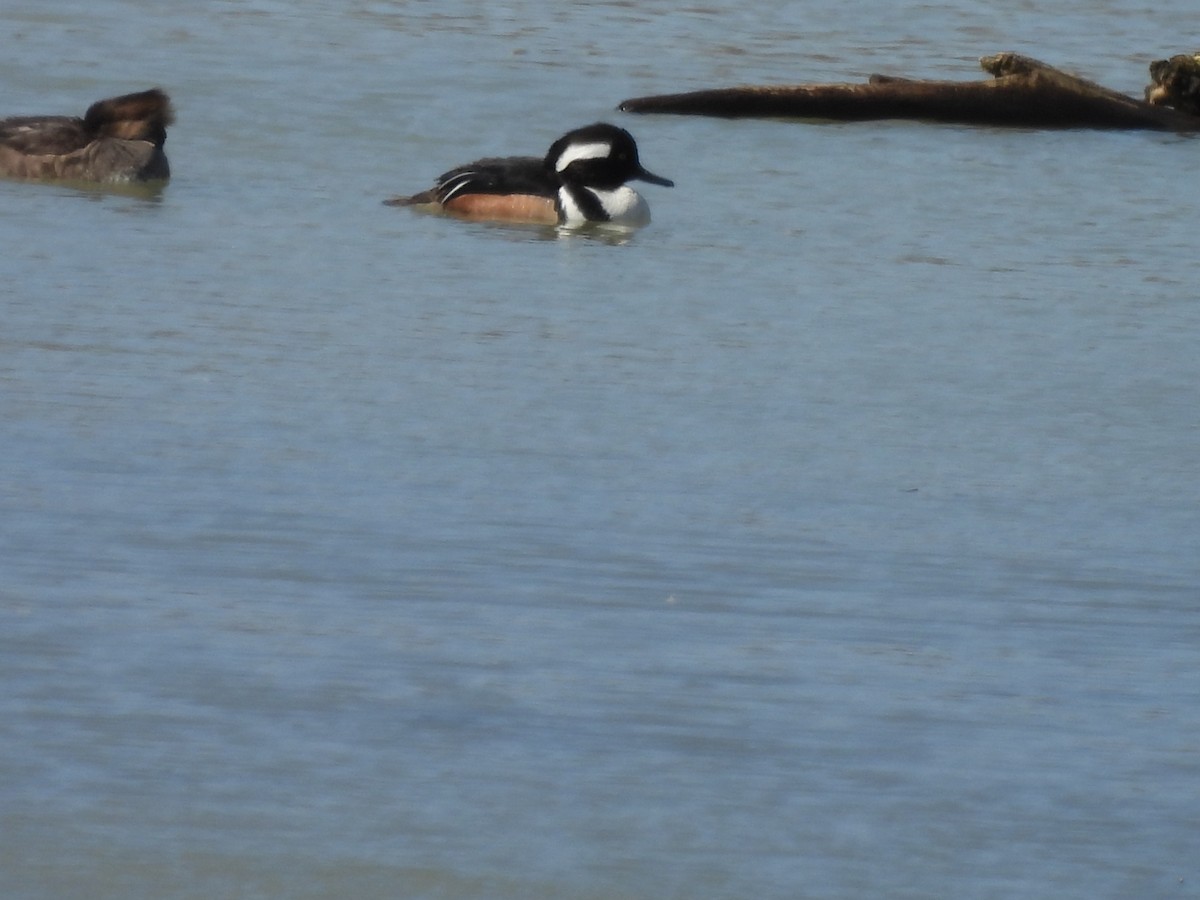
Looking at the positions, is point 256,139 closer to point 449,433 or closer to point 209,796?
point 449,433

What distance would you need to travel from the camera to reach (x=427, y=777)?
172 inches

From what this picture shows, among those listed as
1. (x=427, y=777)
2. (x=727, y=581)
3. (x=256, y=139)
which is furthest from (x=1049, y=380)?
(x=256, y=139)

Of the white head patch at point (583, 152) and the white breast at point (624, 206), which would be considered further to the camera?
the white head patch at point (583, 152)

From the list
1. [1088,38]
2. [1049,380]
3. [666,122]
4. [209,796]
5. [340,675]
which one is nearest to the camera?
[209,796]

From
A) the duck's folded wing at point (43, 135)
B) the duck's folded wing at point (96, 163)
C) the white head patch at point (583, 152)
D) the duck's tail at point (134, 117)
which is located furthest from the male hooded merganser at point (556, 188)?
the duck's folded wing at point (43, 135)

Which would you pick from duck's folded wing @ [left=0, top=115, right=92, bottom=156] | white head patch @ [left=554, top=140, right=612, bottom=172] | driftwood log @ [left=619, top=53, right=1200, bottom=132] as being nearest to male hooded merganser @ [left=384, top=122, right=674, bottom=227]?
white head patch @ [left=554, top=140, right=612, bottom=172]

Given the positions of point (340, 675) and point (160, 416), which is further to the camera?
point (160, 416)

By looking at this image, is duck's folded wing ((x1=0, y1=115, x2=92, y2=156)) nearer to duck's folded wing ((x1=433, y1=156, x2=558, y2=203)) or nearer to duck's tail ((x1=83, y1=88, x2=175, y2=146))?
duck's tail ((x1=83, y1=88, x2=175, y2=146))

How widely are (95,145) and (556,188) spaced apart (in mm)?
2156

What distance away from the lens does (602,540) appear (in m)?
5.94

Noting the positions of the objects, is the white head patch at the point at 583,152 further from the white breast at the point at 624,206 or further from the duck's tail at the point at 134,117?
the duck's tail at the point at 134,117

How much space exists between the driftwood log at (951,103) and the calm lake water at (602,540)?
1.55m

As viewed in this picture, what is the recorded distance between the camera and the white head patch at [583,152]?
11.5 m

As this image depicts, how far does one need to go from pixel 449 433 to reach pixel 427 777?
8.67 ft
